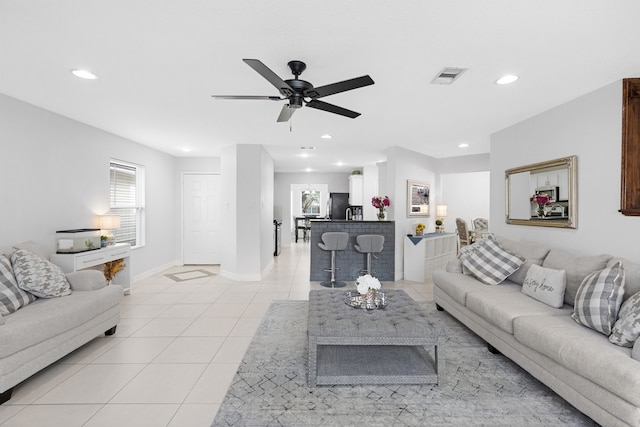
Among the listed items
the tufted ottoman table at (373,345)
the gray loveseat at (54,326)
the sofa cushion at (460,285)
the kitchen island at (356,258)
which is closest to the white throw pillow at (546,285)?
the sofa cushion at (460,285)

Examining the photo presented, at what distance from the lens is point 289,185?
10055 mm

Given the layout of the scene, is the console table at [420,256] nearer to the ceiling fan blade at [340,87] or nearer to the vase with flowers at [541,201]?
the vase with flowers at [541,201]

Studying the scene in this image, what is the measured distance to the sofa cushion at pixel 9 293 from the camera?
7.89 feet

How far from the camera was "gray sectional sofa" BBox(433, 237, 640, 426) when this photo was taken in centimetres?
166

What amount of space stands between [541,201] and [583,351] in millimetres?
2280

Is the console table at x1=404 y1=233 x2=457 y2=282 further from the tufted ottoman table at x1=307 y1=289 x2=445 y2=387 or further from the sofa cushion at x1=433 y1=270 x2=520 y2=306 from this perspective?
the tufted ottoman table at x1=307 y1=289 x2=445 y2=387

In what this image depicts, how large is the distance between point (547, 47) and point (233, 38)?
7.30ft

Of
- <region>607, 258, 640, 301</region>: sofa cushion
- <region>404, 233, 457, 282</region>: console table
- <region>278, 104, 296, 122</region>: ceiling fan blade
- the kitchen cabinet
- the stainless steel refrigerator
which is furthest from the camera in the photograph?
the stainless steel refrigerator

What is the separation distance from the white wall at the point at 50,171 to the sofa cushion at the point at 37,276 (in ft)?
1.21

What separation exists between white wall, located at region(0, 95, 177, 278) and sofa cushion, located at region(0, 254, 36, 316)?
0.49m

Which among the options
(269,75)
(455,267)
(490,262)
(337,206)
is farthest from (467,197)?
(269,75)

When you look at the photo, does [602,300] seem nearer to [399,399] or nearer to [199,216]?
[399,399]

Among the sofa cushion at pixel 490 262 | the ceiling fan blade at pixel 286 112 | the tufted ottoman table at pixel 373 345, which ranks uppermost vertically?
the ceiling fan blade at pixel 286 112

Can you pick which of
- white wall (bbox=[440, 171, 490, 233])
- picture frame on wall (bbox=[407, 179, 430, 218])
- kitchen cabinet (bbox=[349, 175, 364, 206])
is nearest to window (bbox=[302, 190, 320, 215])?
kitchen cabinet (bbox=[349, 175, 364, 206])
